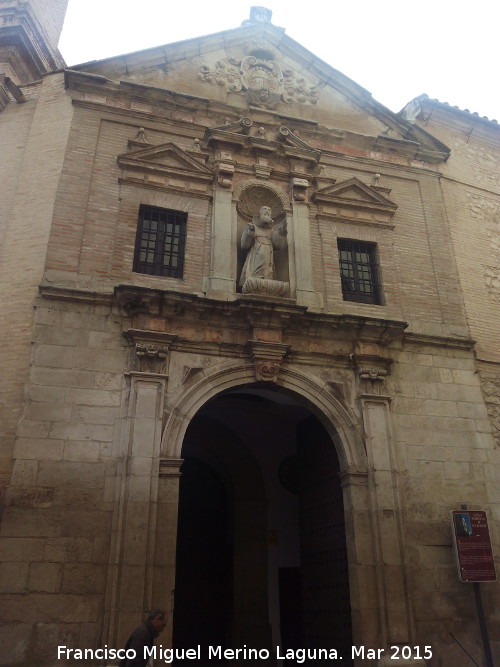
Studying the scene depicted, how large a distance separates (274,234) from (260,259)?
3.19 feet

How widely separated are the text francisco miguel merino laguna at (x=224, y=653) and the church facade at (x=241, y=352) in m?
0.07

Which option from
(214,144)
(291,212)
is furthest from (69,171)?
(291,212)

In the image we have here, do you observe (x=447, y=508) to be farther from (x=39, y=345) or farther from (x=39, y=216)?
(x=39, y=216)

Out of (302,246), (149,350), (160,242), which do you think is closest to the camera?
(149,350)

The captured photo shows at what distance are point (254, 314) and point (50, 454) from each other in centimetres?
335

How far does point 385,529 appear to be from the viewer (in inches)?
297

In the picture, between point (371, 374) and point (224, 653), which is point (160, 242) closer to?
point (371, 374)

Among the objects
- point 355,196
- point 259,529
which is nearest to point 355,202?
point 355,196

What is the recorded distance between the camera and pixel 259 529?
32.8ft

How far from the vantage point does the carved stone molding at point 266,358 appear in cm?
801

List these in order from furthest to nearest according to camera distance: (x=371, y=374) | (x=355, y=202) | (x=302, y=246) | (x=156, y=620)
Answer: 1. (x=355, y=202)
2. (x=302, y=246)
3. (x=371, y=374)
4. (x=156, y=620)

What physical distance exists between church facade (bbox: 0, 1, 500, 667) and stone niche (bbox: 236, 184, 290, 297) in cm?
5

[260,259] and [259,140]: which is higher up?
[259,140]

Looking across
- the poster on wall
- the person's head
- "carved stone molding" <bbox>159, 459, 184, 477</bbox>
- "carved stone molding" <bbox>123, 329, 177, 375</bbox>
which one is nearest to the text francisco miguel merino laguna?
the person's head
